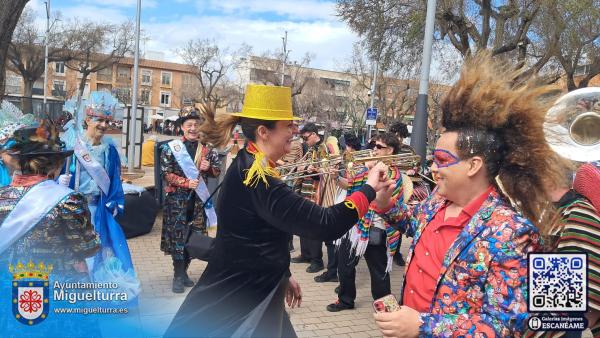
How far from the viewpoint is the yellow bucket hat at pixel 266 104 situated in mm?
2598

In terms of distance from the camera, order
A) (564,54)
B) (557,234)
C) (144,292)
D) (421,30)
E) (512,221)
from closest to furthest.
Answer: (512,221), (557,234), (144,292), (421,30), (564,54)

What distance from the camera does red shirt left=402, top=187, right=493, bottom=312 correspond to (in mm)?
1978

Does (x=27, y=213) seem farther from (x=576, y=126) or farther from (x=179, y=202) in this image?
(x=576, y=126)

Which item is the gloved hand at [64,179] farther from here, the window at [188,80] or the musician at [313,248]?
the window at [188,80]

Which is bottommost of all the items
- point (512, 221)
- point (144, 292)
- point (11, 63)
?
point (144, 292)

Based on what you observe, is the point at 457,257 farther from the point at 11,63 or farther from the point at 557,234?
the point at 11,63

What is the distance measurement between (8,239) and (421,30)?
12214 mm

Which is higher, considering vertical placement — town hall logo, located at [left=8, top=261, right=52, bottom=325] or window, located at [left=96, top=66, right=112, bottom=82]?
window, located at [left=96, top=66, right=112, bottom=82]

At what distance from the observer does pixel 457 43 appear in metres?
13.0

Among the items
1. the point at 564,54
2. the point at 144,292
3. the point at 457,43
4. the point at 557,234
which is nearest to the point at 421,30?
the point at 457,43

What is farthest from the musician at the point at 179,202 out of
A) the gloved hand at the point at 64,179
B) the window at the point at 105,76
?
the window at the point at 105,76

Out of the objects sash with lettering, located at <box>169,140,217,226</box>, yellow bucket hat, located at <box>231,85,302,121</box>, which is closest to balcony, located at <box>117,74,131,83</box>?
sash with lettering, located at <box>169,140,217,226</box>

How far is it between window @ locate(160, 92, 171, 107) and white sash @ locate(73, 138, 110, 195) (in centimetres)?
7638

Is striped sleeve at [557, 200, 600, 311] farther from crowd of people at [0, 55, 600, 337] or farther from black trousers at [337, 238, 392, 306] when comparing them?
black trousers at [337, 238, 392, 306]
